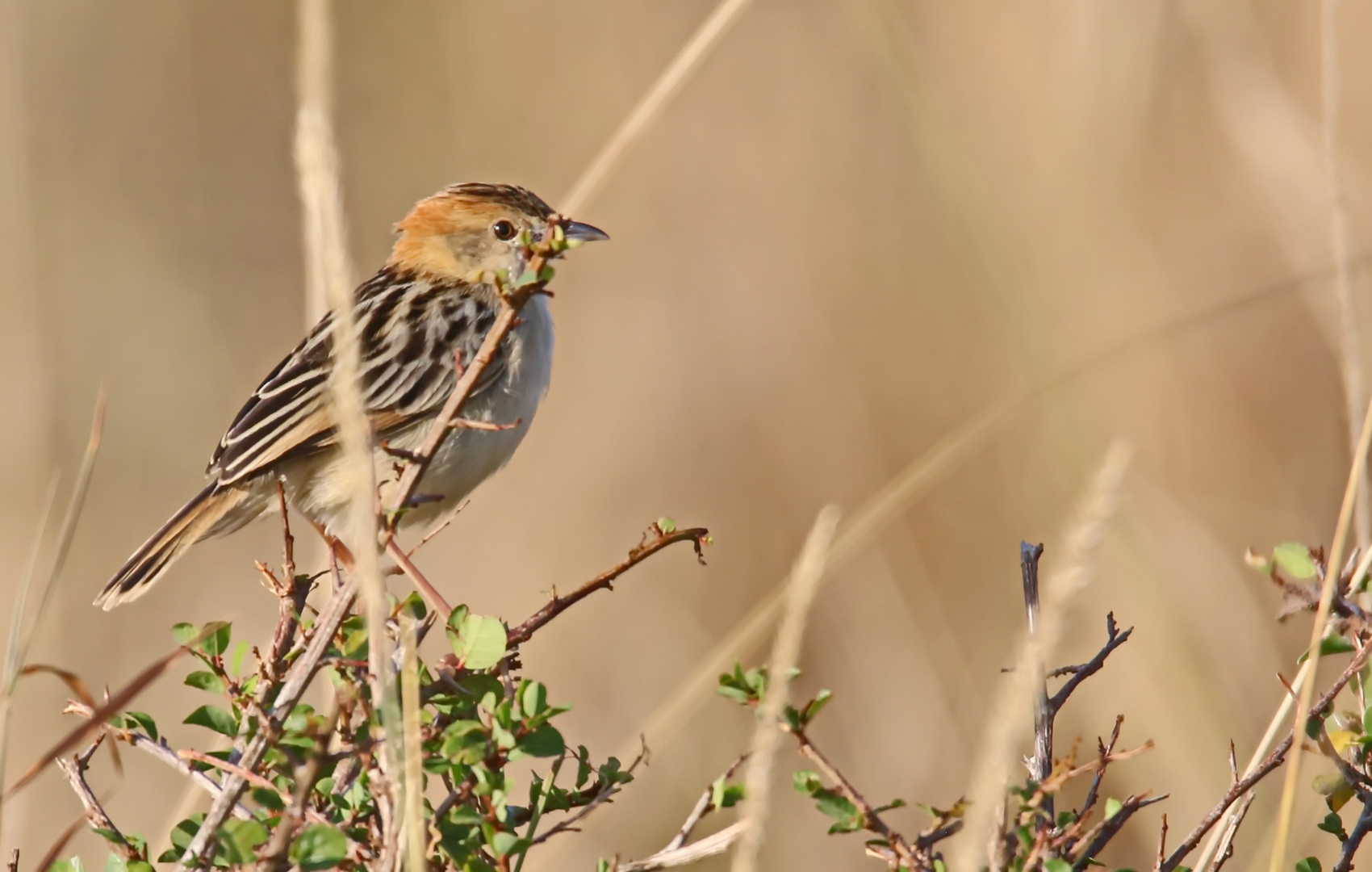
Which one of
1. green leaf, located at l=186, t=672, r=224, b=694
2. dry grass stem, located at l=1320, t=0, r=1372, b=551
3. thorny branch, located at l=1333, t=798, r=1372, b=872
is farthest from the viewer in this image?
dry grass stem, located at l=1320, t=0, r=1372, b=551

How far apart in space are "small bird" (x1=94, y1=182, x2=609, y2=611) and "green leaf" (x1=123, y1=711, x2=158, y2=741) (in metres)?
1.22

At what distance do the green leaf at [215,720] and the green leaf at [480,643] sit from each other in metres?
0.34

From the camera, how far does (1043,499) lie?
572cm

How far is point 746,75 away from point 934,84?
0.92 metres

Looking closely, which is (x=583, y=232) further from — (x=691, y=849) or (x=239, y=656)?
(x=691, y=849)

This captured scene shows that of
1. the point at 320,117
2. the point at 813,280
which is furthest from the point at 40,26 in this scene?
the point at 320,117

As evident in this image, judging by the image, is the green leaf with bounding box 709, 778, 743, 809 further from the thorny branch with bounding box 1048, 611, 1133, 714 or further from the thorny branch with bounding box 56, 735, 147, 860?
the thorny branch with bounding box 56, 735, 147, 860

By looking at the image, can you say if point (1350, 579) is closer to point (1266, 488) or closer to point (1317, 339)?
point (1266, 488)

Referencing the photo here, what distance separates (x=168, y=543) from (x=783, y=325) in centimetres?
360

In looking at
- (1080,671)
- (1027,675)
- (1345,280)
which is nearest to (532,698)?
(1027,675)

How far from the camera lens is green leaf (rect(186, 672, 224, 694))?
81.7 inches

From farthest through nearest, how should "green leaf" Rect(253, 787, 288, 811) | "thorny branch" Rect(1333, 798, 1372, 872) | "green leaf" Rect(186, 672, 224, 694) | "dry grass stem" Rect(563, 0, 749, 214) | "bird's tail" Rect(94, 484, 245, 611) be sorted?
"bird's tail" Rect(94, 484, 245, 611) < "dry grass stem" Rect(563, 0, 749, 214) < "green leaf" Rect(186, 672, 224, 694) < "thorny branch" Rect(1333, 798, 1372, 872) < "green leaf" Rect(253, 787, 288, 811)

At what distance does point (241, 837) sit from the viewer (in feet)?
5.35

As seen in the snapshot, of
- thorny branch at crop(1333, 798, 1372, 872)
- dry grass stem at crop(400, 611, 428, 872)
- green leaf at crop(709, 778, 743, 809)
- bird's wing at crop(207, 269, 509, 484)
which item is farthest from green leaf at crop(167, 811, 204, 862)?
thorny branch at crop(1333, 798, 1372, 872)
